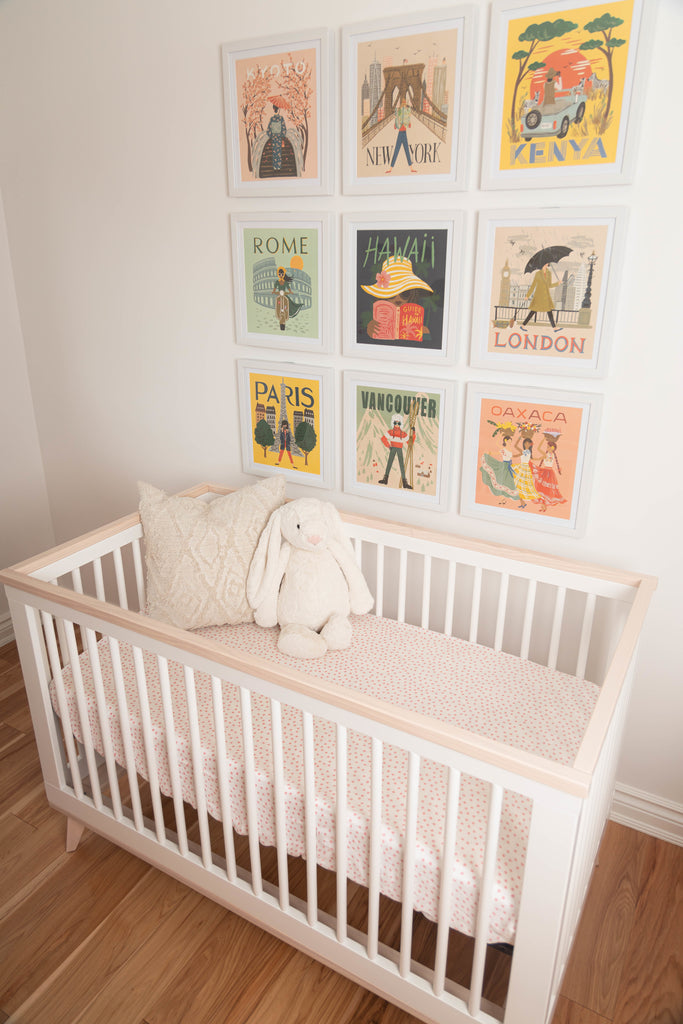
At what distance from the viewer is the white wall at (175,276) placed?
1.47 m

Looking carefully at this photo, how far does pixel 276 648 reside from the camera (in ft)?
5.75

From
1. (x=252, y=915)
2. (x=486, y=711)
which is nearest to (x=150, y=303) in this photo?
(x=486, y=711)

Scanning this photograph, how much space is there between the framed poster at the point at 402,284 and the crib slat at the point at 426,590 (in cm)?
52

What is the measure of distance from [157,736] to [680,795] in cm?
A: 131

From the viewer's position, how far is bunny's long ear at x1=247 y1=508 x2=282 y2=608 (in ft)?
5.79

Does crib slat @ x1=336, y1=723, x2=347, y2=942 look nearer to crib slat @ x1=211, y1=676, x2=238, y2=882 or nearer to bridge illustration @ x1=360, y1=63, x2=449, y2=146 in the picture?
crib slat @ x1=211, y1=676, x2=238, y2=882

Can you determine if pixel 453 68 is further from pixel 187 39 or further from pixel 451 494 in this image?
pixel 451 494

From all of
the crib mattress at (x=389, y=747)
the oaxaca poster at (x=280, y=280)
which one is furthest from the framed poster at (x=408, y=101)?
the crib mattress at (x=389, y=747)

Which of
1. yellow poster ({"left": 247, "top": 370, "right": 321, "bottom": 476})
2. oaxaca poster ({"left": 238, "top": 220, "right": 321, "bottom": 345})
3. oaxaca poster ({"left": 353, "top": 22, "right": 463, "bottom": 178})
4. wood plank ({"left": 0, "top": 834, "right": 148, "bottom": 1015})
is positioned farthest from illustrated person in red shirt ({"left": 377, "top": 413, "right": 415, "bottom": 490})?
wood plank ({"left": 0, "top": 834, "right": 148, "bottom": 1015})

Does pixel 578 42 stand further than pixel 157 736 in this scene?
No

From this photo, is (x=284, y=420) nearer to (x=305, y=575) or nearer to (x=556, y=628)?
(x=305, y=575)

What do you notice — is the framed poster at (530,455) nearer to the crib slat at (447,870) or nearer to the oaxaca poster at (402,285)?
the oaxaca poster at (402,285)

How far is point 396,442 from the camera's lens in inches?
72.4

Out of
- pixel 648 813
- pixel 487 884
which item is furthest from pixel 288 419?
pixel 648 813
